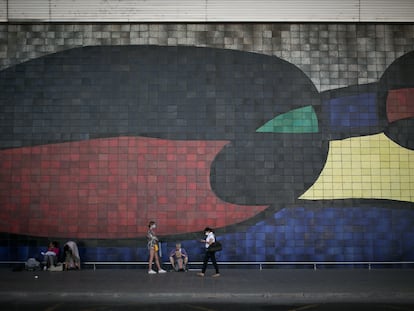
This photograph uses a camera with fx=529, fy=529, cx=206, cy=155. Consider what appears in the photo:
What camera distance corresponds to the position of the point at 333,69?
1752 cm

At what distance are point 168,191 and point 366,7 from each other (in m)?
8.93

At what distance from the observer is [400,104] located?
17422mm

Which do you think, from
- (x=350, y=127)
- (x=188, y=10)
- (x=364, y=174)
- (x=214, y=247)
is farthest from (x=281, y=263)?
(x=188, y=10)

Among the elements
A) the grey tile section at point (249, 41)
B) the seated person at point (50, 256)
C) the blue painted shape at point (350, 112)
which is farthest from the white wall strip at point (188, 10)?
the seated person at point (50, 256)

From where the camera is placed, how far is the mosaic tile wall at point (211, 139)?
1695cm

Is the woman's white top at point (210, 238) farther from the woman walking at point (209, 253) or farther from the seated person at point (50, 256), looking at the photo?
the seated person at point (50, 256)

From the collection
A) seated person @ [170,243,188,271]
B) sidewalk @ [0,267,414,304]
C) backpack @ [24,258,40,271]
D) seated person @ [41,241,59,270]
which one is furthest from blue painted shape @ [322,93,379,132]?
backpack @ [24,258,40,271]

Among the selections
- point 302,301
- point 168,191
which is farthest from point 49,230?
point 302,301

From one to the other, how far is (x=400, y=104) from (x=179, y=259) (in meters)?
8.79

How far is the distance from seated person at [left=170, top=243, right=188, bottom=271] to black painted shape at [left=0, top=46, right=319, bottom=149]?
366 cm

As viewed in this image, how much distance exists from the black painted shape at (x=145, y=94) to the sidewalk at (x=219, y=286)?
454 cm

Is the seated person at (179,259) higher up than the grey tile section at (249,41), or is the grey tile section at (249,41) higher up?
the grey tile section at (249,41)

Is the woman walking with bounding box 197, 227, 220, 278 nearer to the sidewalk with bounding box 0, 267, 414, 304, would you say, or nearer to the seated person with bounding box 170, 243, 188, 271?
the sidewalk with bounding box 0, 267, 414, 304

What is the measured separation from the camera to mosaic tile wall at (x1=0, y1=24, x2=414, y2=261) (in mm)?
16953
